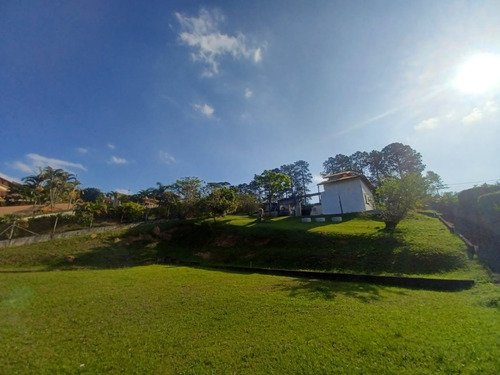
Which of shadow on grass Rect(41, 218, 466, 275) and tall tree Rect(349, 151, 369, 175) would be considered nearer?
shadow on grass Rect(41, 218, 466, 275)

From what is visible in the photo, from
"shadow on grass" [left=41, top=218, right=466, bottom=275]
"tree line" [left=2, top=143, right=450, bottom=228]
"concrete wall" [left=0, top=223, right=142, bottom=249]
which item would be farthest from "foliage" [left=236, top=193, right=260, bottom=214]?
"concrete wall" [left=0, top=223, right=142, bottom=249]

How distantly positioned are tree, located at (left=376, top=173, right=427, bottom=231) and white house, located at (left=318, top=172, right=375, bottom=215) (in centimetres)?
1001

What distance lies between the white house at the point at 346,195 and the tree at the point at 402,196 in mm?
10012

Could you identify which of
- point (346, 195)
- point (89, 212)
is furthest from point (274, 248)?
point (89, 212)

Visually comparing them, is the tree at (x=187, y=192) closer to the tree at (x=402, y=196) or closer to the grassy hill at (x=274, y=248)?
the grassy hill at (x=274, y=248)

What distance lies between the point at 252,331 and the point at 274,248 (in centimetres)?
1562

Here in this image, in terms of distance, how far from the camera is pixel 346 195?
1345 inches

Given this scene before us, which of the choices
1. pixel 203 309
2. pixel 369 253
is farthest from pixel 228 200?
pixel 203 309

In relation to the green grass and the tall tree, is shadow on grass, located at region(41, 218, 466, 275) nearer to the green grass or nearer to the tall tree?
the green grass

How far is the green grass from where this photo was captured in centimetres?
571

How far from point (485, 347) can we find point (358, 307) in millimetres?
3733

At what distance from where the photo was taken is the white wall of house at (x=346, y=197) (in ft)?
108

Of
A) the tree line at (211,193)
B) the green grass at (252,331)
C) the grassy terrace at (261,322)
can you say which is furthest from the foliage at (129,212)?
the green grass at (252,331)

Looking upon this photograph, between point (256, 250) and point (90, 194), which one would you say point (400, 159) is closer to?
point (256, 250)
